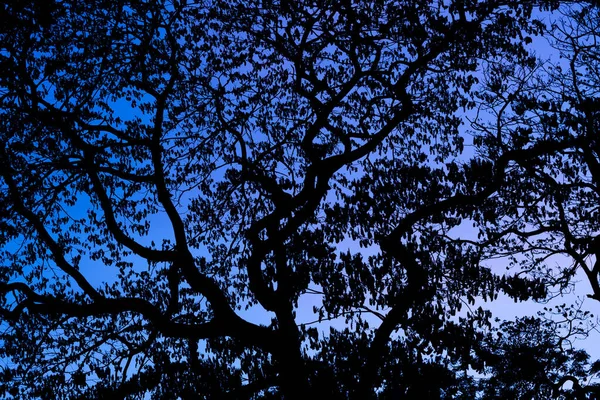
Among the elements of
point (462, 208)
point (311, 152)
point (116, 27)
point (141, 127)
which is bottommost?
point (462, 208)

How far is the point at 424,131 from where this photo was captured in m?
13.5

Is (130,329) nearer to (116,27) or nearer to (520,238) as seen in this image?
(116,27)

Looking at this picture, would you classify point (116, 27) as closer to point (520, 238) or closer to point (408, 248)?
point (408, 248)

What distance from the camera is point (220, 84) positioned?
1348 centimetres

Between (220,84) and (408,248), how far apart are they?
595 cm

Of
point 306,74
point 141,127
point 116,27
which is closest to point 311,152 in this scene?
point 306,74

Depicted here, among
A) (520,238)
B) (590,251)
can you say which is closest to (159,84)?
(520,238)

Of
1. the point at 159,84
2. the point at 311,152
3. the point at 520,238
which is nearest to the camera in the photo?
the point at 311,152

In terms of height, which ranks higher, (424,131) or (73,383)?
(424,131)

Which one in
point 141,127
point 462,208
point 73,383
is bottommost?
point 73,383

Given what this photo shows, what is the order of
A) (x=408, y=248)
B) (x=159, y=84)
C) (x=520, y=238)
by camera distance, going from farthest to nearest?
1. (x=520, y=238)
2. (x=159, y=84)
3. (x=408, y=248)

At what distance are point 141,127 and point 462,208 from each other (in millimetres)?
7288

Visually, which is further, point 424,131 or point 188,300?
point 424,131

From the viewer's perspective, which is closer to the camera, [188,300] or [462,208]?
[462,208]
